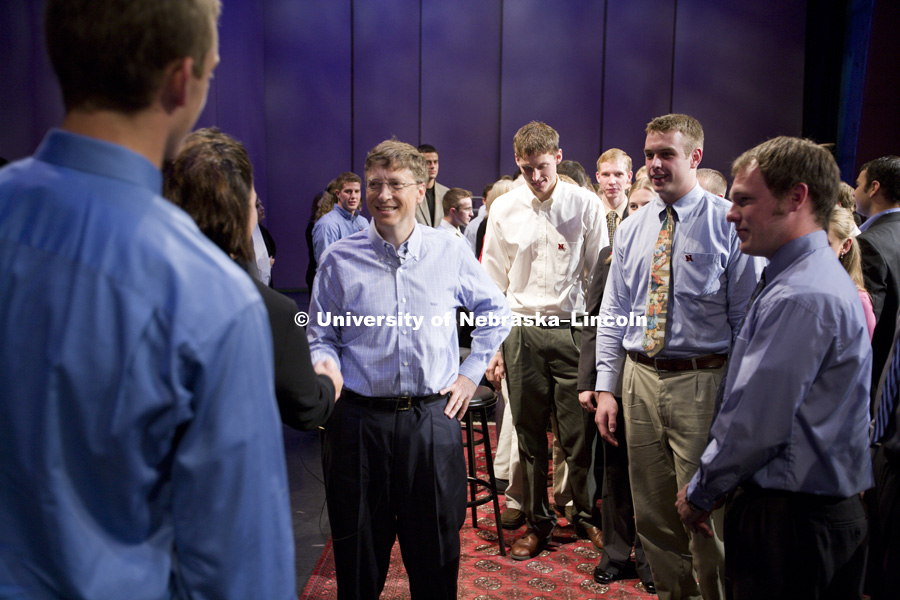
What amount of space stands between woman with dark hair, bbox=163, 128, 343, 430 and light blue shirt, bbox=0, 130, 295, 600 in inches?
19.4

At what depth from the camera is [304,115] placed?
28.5 feet

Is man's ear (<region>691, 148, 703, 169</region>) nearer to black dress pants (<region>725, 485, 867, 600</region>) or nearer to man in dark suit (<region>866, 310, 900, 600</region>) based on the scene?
man in dark suit (<region>866, 310, 900, 600</region>)

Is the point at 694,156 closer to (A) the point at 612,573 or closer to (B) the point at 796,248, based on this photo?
(B) the point at 796,248

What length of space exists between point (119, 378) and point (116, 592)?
252 mm

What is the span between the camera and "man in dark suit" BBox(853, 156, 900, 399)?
3.06 meters

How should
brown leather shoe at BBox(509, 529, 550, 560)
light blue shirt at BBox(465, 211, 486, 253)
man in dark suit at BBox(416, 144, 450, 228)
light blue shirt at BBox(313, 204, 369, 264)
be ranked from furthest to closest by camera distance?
man in dark suit at BBox(416, 144, 450, 228), light blue shirt at BBox(313, 204, 369, 264), light blue shirt at BBox(465, 211, 486, 253), brown leather shoe at BBox(509, 529, 550, 560)

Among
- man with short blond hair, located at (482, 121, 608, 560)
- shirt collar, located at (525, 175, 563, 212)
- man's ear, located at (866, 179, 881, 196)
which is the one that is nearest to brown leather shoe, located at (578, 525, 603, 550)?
man with short blond hair, located at (482, 121, 608, 560)

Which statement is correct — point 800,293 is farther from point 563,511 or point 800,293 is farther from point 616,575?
point 563,511

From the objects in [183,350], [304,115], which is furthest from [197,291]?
[304,115]

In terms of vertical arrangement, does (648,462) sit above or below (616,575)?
above

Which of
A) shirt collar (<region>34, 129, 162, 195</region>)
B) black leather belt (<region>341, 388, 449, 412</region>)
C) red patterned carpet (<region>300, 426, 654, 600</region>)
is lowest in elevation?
red patterned carpet (<region>300, 426, 654, 600</region>)

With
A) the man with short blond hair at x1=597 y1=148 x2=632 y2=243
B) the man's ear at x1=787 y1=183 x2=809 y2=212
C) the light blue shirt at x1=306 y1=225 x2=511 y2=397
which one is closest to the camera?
the man's ear at x1=787 y1=183 x2=809 y2=212

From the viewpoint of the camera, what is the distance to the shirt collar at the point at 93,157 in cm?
73

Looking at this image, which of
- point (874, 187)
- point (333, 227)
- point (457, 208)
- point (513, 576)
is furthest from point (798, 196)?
point (333, 227)
